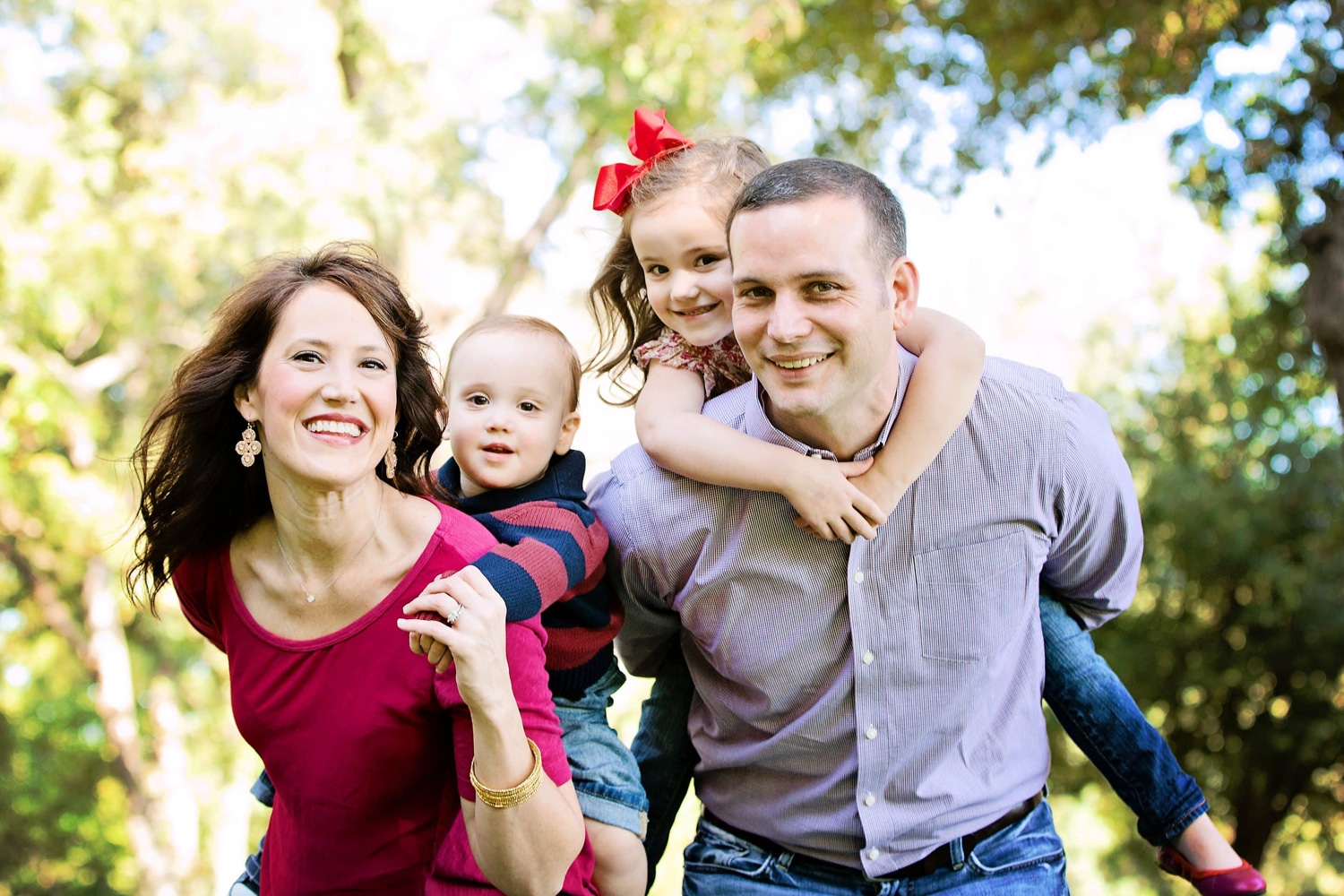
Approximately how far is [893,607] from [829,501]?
1.36 ft

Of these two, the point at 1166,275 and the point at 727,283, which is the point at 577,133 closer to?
the point at 1166,275

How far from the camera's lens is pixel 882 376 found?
2.58 meters

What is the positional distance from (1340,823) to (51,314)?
46.6 ft

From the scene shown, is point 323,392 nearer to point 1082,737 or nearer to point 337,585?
point 337,585

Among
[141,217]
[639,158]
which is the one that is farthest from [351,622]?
[141,217]

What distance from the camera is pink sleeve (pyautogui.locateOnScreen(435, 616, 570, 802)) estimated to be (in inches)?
88.0

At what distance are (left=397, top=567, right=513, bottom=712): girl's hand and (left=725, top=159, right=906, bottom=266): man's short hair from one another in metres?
1.01

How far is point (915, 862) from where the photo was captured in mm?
2738

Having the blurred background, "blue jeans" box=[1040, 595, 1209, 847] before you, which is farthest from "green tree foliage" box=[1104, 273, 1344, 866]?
"blue jeans" box=[1040, 595, 1209, 847]

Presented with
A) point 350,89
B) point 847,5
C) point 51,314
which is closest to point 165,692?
point 51,314

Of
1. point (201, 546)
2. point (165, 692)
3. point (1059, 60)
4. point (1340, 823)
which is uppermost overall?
point (1059, 60)

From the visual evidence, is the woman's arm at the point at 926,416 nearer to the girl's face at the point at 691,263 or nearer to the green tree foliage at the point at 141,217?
the girl's face at the point at 691,263

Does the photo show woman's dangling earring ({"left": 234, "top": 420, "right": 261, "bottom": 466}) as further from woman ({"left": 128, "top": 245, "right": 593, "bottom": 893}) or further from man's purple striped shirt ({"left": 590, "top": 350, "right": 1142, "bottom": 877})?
man's purple striped shirt ({"left": 590, "top": 350, "right": 1142, "bottom": 877})

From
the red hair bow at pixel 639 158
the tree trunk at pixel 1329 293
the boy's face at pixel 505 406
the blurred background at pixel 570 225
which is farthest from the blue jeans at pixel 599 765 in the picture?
the blurred background at pixel 570 225
